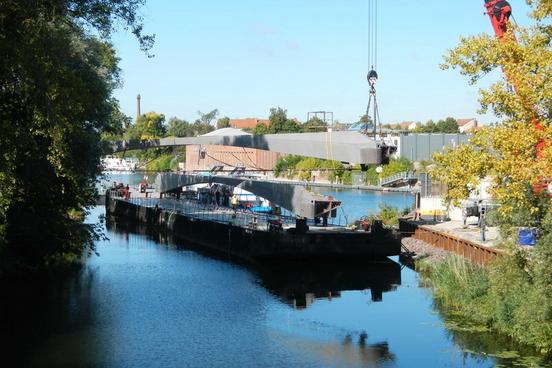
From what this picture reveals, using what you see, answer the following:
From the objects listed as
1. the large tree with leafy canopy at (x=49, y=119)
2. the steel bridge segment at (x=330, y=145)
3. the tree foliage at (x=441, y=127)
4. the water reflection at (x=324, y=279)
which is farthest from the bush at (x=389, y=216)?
the tree foliage at (x=441, y=127)

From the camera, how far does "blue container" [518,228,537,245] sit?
23.5 m

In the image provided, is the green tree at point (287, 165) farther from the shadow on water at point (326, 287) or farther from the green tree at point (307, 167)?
the shadow on water at point (326, 287)

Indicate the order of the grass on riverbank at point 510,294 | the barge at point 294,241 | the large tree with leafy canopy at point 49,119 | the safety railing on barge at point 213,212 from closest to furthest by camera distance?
1. the large tree with leafy canopy at point 49,119
2. the grass on riverbank at point 510,294
3. the barge at point 294,241
4. the safety railing on barge at point 213,212

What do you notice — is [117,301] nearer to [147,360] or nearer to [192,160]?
[147,360]

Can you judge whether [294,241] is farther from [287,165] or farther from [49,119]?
[287,165]

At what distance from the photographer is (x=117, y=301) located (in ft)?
105

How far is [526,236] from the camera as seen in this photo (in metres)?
23.9

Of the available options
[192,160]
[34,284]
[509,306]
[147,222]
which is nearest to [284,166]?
[192,160]

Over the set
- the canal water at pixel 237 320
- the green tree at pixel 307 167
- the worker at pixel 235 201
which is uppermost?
the green tree at pixel 307 167

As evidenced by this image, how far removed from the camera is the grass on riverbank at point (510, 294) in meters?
22.9

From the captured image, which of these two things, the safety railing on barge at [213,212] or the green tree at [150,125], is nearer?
the safety railing on barge at [213,212]

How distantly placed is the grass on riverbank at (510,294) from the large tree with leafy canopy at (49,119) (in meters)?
12.5

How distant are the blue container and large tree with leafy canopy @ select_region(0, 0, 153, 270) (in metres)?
11.9

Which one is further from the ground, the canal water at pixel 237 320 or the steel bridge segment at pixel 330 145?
the steel bridge segment at pixel 330 145
